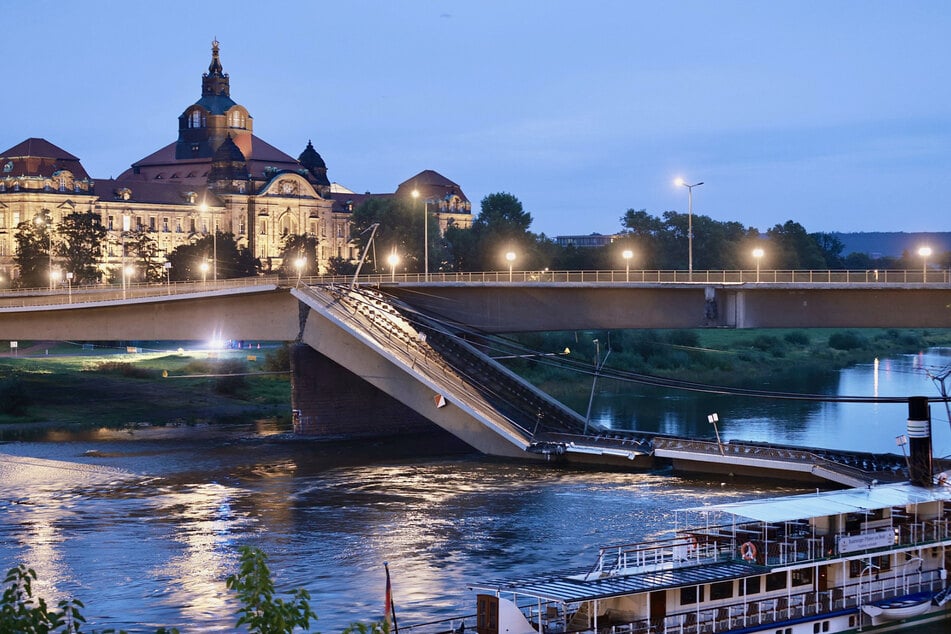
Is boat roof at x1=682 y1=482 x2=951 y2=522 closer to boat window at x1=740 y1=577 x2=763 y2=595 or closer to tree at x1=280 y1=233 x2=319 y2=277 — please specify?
boat window at x1=740 y1=577 x2=763 y2=595

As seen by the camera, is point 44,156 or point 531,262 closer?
point 531,262

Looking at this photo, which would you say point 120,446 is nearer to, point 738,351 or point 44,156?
point 738,351

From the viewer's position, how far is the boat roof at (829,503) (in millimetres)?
39062

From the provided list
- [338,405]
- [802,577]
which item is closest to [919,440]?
[802,577]

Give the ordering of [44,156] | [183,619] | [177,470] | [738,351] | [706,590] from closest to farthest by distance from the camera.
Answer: [706,590], [183,619], [177,470], [738,351], [44,156]

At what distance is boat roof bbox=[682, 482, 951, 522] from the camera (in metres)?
39.1

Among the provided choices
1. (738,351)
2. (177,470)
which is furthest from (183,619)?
(738,351)

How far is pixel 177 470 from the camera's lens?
68.9m

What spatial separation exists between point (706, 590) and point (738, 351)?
331ft

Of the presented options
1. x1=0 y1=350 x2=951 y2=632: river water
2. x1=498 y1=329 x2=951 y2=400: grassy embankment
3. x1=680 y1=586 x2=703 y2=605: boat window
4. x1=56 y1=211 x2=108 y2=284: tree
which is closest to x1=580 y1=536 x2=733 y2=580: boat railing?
x1=680 y1=586 x2=703 y2=605: boat window

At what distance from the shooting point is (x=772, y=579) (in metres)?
37.7

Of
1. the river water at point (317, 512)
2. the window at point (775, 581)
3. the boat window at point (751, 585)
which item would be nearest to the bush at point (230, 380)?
the river water at point (317, 512)

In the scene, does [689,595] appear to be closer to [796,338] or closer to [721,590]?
[721,590]

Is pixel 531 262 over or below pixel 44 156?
below
